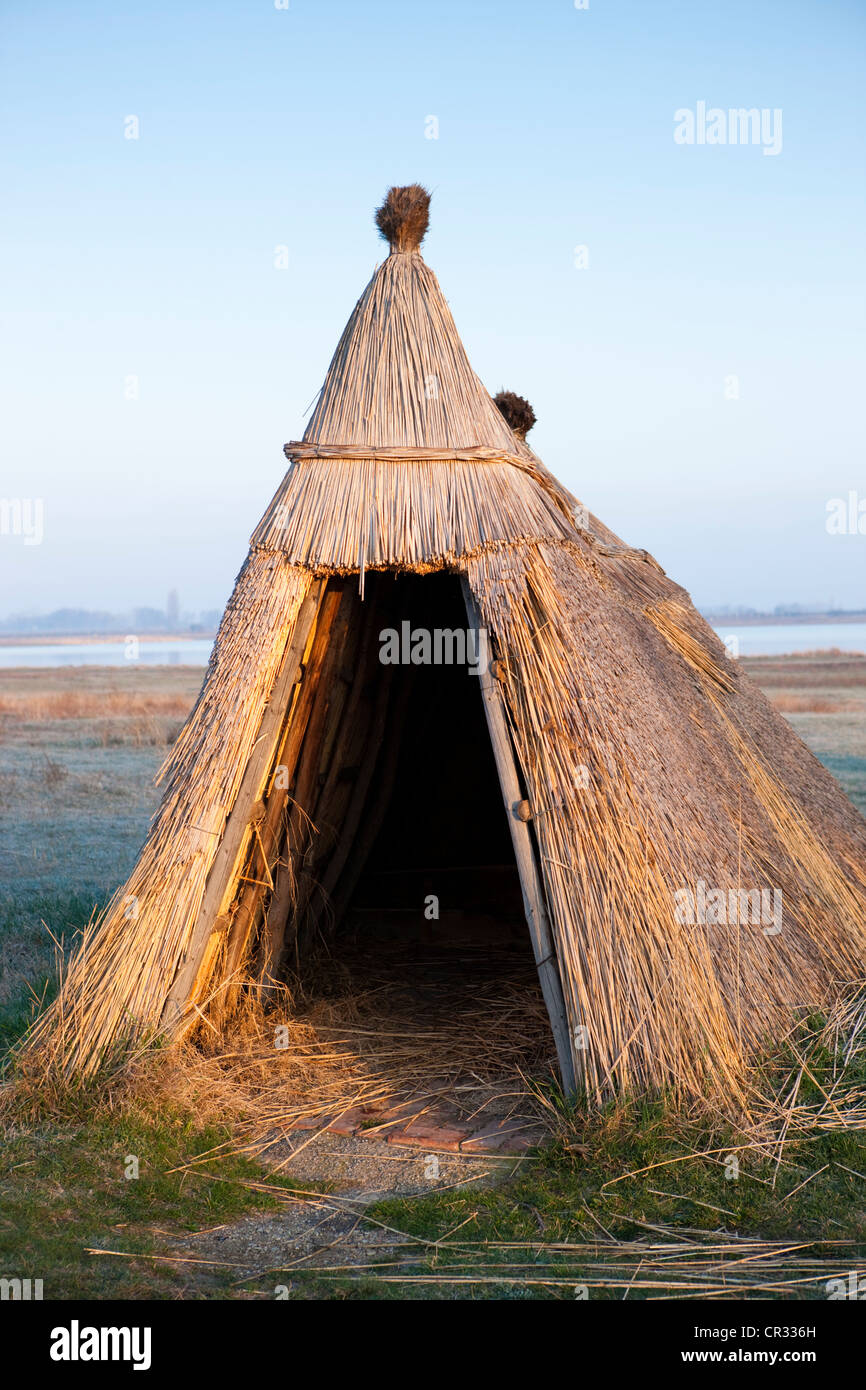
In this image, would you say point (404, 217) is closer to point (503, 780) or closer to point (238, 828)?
point (503, 780)

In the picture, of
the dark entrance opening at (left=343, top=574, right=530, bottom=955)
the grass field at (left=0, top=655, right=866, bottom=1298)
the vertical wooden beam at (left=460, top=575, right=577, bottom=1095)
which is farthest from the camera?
the dark entrance opening at (left=343, top=574, right=530, bottom=955)

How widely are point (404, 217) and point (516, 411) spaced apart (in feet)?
5.33

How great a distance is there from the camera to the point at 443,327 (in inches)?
216

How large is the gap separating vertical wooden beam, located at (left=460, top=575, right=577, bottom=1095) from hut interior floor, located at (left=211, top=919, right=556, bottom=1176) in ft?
1.20

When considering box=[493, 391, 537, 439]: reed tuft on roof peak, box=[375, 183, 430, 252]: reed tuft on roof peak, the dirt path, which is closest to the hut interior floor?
the dirt path

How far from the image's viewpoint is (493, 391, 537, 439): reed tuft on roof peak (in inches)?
272

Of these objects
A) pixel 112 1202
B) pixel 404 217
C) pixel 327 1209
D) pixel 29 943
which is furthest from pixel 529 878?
pixel 29 943

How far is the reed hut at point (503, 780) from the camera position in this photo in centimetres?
439

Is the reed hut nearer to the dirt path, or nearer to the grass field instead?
the grass field

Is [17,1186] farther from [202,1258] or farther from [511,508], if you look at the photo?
[511,508]

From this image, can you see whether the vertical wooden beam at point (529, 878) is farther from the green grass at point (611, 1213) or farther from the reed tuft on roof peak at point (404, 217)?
the reed tuft on roof peak at point (404, 217)

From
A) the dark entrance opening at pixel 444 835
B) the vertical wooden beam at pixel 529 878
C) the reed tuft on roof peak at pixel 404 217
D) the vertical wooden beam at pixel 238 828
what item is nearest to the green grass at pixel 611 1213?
the vertical wooden beam at pixel 529 878

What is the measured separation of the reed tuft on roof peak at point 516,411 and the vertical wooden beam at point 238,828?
2392mm

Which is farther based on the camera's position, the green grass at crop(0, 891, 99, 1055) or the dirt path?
the green grass at crop(0, 891, 99, 1055)
